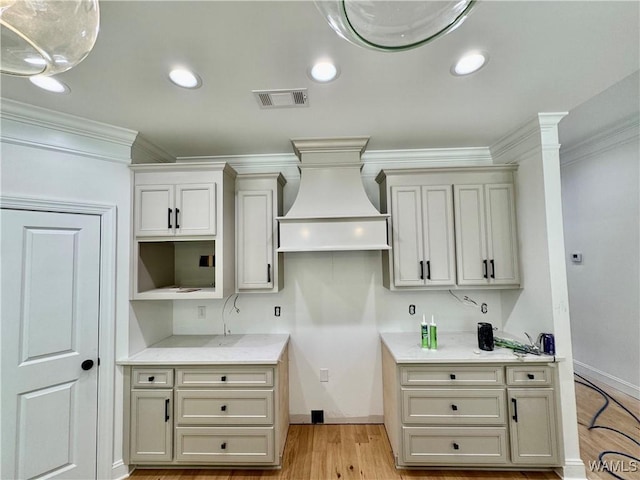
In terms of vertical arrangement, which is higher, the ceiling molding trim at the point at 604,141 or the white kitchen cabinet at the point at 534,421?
the ceiling molding trim at the point at 604,141

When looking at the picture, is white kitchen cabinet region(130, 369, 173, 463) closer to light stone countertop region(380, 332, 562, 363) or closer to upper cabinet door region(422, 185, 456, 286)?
light stone countertop region(380, 332, 562, 363)

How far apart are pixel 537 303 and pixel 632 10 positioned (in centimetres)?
191

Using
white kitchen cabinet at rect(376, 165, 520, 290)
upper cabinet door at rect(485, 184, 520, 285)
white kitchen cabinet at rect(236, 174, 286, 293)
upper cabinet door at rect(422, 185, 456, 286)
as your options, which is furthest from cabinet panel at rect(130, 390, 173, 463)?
upper cabinet door at rect(485, 184, 520, 285)

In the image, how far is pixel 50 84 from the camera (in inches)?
66.2

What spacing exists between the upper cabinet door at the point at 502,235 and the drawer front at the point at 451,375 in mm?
778

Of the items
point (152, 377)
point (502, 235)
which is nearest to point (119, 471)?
point (152, 377)

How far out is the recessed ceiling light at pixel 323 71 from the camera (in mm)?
1535

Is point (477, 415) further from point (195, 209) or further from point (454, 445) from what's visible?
point (195, 209)

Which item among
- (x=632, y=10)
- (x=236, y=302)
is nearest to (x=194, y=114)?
(x=236, y=302)

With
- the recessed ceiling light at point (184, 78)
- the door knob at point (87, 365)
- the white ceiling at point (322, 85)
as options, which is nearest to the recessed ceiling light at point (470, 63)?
the white ceiling at point (322, 85)

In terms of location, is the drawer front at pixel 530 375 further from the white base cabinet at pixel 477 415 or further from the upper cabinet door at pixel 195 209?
the upper cabinet door at pixel 195 209

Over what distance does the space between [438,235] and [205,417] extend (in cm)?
245

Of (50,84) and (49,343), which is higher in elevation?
(50,84)

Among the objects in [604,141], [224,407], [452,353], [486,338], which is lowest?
[224,407]
